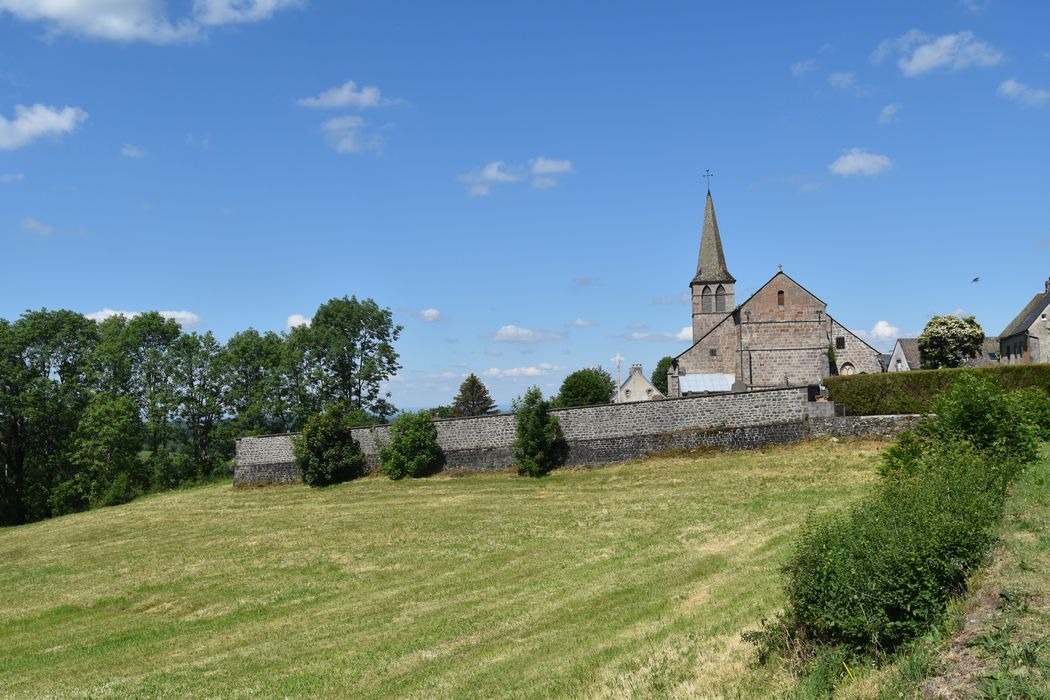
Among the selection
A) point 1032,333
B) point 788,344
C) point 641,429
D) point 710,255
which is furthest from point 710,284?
point 641,429

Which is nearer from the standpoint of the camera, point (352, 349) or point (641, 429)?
point (641, 429)

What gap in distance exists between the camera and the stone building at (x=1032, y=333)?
54.0 meters

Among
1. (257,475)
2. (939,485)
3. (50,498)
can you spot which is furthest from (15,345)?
(939,485)

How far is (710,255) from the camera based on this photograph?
5497 centimetres

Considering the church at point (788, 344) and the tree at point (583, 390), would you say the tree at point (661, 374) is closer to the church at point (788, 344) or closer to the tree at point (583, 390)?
the tree at point (583, 390)

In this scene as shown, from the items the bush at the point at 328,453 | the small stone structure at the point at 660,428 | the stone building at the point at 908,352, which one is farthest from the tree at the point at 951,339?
the bush at the point at 328,453

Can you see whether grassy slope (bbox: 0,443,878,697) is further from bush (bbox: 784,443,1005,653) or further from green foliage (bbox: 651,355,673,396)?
green foliage (bbox: 651,355,673,396)

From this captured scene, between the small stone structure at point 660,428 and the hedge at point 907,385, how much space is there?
1.85m

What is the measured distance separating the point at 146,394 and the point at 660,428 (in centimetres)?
4146

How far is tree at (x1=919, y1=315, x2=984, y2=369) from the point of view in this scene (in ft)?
178

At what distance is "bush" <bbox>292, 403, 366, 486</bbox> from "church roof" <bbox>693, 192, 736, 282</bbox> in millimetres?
27030

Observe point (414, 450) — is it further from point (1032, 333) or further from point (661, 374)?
point (661, 374)

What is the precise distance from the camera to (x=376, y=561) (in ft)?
66.8

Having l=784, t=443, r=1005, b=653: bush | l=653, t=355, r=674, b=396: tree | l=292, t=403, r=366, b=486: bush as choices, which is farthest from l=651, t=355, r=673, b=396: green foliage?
l=784, t=443, r=1005, b=653: bush
